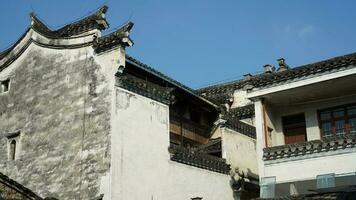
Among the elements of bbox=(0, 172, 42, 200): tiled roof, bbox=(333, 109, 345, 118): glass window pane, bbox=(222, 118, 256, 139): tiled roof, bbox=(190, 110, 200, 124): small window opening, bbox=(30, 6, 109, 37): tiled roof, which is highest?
bbox=(30, 6, 109, 37): tiled roof

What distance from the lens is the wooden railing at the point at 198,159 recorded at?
20.2 m

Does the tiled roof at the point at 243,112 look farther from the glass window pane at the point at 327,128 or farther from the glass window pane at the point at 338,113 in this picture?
the glass window pane at the point at 338,113

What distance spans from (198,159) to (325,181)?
5.80 m

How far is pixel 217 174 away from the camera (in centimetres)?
2236

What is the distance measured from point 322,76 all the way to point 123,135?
7392 millimetres

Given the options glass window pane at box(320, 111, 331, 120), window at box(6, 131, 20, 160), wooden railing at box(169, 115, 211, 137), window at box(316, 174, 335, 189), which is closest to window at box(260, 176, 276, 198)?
window at box(316, 174, 335, 189)

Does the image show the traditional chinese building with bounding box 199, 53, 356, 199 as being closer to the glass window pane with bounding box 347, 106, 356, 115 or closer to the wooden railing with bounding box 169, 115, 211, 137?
the glass window pane with bounding box 347, 106, 356, 115

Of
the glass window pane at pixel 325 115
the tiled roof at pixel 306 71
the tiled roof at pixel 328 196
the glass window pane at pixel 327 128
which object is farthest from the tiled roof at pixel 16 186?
the glass window pane at pixel 325 115

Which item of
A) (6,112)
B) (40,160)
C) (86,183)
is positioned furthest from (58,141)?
(6,112)

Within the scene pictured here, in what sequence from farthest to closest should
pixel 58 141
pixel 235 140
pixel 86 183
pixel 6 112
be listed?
pixel 235 140 → pixel 6 112 → pixel 58 141 → pixel 86 183

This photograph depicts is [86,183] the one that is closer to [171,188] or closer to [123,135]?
[123,135]

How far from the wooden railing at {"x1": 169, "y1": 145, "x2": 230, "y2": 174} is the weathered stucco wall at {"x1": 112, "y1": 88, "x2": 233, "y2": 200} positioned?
24cm

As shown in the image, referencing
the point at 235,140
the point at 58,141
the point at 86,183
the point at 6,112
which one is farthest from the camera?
the point at 235,140

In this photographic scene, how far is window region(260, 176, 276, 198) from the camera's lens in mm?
18250
